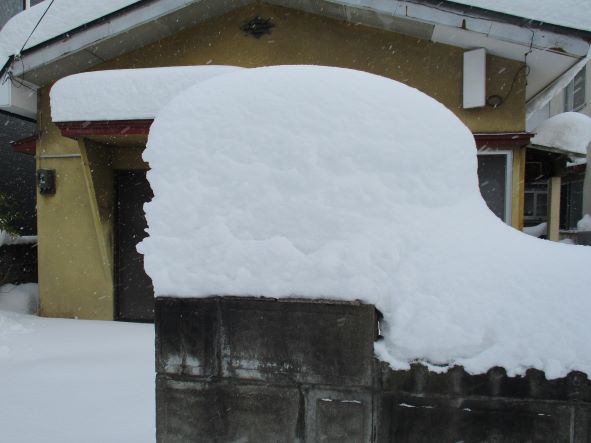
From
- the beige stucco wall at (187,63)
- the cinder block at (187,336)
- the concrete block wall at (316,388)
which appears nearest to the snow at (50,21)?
the beige stucco wall at (187,63)

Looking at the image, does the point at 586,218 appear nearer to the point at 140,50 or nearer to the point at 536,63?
the point at 536,63

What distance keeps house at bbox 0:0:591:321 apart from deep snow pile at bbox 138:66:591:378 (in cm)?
370

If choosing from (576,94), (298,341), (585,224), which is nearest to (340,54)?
(298,341)

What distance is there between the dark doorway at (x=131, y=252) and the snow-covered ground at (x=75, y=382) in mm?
592

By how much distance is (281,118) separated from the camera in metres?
1.91

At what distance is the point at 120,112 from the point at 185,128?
12.4 ft

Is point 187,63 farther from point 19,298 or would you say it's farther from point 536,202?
point 536,202

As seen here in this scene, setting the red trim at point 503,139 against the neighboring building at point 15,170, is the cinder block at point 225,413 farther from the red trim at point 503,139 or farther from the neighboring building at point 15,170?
the neighboring building at point 15,170

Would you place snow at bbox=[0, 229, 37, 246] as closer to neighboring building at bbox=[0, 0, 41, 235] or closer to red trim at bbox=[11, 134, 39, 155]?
red trim at bbox=[11, 134, 39, 155]

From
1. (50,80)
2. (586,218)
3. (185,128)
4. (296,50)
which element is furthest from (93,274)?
(586,218)

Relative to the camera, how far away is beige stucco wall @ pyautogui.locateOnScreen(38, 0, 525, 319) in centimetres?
586

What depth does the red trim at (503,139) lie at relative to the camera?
539 cm

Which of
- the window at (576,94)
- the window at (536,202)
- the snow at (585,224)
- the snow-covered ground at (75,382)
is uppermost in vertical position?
the window at (576,94)

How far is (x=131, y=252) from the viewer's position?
677 centimetres
